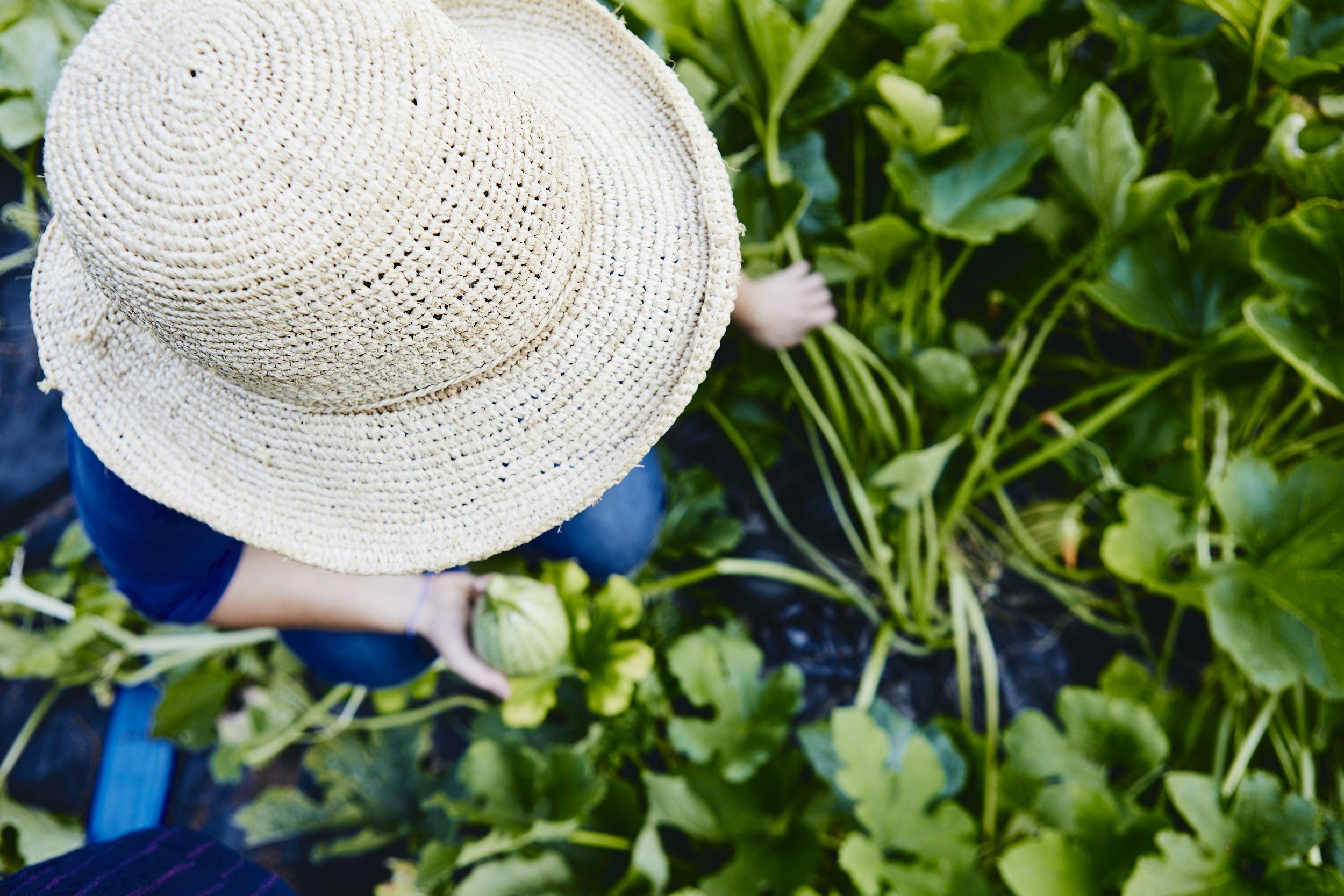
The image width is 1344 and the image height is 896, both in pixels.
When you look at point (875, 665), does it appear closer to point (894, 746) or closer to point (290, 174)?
point (894, 746)

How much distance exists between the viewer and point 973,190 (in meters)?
0.85

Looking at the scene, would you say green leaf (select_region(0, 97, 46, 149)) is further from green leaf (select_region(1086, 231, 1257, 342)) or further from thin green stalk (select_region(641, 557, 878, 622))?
green leaf (select_region(1086, 231, 1257, 342))

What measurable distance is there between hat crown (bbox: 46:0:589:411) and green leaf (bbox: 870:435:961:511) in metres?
0.51

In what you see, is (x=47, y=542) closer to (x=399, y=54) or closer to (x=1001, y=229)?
(x=399, y=54)

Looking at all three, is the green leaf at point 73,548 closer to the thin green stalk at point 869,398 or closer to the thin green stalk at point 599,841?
the thin green stalk at point 599,841

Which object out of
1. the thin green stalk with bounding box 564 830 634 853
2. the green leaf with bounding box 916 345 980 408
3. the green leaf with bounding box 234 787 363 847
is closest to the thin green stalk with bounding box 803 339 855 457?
the green leaf with bounding box 916 345 980 408

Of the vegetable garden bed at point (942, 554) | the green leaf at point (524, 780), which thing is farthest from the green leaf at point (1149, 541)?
the green leaf at point (524, 780)

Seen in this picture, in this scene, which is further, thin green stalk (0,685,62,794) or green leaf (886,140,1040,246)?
thin green stalk (0,685,62,794)

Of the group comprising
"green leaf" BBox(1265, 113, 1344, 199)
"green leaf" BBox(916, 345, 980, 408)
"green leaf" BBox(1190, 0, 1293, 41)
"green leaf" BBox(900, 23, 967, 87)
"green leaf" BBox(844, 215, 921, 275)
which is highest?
"green leaf" BBox(1190, 0, 1293, 41)

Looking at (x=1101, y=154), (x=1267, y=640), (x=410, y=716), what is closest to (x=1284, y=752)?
(x=1267, y=640)

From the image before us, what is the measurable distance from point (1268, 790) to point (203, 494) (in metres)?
0.95

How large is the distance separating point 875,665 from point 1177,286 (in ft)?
1.75

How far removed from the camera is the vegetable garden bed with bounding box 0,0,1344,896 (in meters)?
0.77

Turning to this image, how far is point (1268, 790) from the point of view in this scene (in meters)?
0.76
